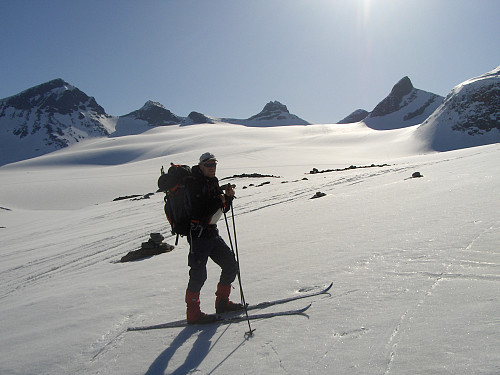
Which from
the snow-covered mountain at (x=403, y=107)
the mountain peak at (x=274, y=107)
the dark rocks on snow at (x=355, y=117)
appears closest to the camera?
the snow-covered mountain at (x=403, y=107)

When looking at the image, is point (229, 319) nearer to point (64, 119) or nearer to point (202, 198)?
point (202, 198)

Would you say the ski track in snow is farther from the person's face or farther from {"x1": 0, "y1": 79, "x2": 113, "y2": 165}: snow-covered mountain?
Result: {"x1": 0, "y1": 79, "x2": 113, "y2": 165}: snow-covered mountain

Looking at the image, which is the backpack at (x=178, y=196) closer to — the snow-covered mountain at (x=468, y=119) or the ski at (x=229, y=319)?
the ski at (x=229, y=319)

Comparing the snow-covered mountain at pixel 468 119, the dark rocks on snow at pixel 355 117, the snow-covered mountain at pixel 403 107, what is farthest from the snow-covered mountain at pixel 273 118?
the snow-covered mountain at pixel 468 119

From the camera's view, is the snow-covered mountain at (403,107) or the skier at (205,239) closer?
the skier at (205,239)

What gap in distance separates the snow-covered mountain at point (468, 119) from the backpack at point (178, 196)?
57.5 metres

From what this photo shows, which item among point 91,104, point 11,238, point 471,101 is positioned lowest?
point 11,238

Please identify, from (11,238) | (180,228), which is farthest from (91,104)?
(180,228)

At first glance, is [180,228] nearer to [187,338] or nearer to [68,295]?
[187,338]

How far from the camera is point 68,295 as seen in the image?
179 inches

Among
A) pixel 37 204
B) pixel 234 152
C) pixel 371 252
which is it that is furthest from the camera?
pixel 234 152

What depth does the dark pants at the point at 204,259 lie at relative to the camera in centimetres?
339

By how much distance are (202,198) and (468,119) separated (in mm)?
68249

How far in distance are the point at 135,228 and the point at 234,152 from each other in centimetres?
4340
